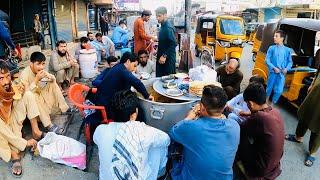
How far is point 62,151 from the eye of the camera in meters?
3.78

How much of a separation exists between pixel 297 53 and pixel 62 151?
216 inches

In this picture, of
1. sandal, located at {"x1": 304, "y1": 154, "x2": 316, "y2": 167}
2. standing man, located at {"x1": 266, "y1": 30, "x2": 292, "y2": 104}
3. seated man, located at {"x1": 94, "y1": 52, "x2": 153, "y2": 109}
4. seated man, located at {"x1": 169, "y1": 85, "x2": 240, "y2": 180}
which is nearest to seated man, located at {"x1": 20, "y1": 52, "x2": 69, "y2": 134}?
seated man, located at {"x1": 94, "y1": 52, "x2": 153, "y2": 109}

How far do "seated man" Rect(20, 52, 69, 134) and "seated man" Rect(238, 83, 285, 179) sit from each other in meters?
2.84

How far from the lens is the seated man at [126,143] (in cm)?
257

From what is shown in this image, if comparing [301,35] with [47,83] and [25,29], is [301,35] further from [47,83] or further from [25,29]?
[25,29]

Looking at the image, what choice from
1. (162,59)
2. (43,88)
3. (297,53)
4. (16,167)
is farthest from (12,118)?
(297,53)

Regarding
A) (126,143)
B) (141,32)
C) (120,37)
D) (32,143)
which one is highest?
(141,32)

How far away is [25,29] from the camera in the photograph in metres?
13.8

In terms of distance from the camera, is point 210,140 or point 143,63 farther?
point 143,63

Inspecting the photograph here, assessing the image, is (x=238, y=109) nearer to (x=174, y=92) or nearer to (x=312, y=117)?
(x=174, y=92)

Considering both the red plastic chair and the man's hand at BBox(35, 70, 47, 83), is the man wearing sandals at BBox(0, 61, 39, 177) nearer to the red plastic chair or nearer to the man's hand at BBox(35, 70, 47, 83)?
the man's hand at BBox(35, 70, 47, 83)

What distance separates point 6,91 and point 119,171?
201 cm

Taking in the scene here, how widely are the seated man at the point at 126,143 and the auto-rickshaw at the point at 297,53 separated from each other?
12.4 feet

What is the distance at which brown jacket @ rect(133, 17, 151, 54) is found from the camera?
7.16 m
